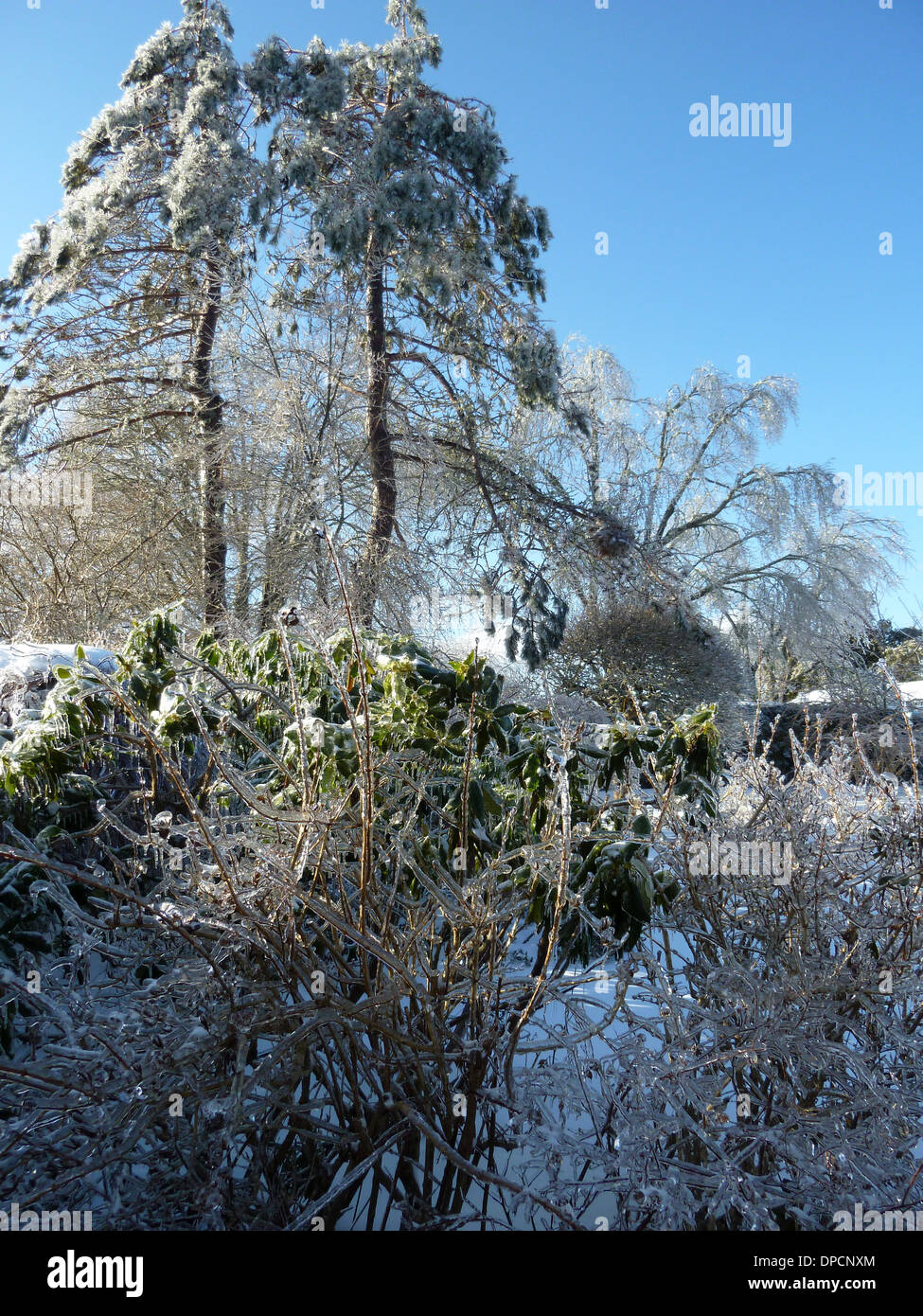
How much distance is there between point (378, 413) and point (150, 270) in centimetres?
359

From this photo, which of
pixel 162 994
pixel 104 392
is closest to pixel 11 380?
pixel 104 392

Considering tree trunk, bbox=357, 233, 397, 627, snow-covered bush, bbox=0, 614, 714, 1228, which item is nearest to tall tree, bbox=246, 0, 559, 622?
tree trunk, bbox=357, 233, 397, 627

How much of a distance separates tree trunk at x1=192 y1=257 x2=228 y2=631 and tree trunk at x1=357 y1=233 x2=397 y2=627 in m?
1.63

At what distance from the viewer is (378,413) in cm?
1015

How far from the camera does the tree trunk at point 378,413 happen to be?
9.76 m

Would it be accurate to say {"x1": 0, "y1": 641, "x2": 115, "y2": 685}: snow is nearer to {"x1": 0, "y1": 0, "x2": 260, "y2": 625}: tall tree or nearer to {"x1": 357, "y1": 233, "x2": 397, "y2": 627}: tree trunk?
{"x1": 0, "y1": 0, "x2": 260, "y2": 625}: tall tree

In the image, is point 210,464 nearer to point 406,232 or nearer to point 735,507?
point 406,232

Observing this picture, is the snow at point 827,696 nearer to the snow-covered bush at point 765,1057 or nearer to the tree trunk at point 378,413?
the tree trunk at point 378,413

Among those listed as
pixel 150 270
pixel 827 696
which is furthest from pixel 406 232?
pixel 827 696

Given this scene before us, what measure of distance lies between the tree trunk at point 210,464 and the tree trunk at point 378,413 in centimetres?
163

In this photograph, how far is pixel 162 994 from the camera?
1670 millimetres

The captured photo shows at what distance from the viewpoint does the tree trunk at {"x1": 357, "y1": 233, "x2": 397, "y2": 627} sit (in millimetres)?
9759
